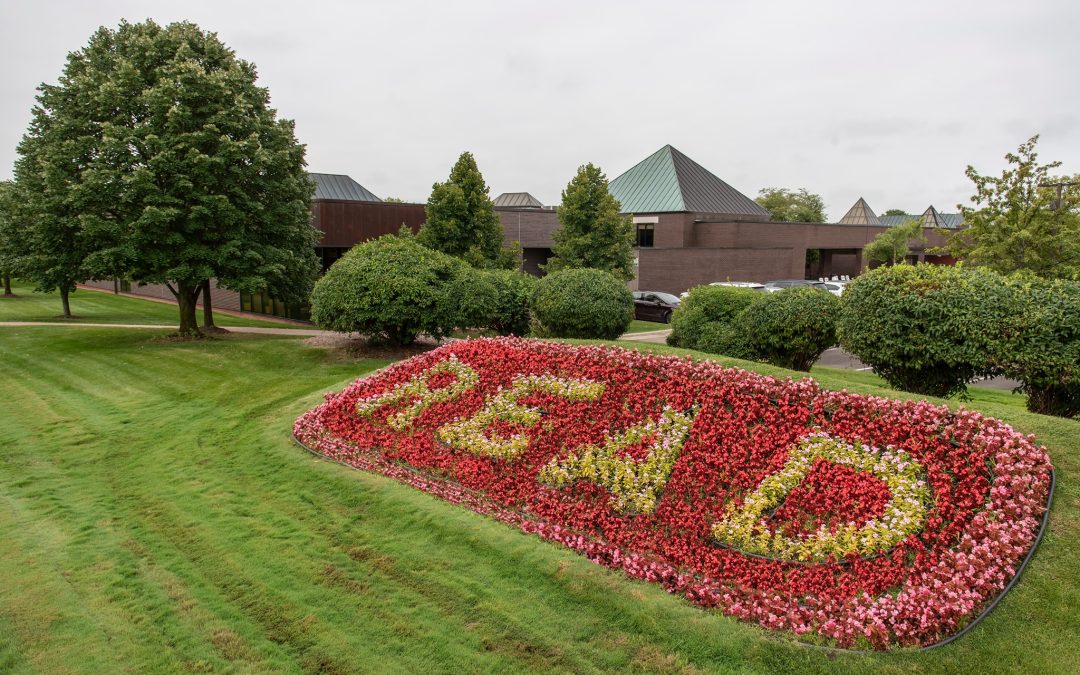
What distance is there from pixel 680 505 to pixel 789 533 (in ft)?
3.68

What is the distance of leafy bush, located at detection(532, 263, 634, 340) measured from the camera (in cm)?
1605

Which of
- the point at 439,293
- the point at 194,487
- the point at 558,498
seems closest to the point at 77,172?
the point at 439,293

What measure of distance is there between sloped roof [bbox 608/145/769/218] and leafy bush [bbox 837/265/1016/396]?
3921 cm

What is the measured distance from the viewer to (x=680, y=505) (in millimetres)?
7133

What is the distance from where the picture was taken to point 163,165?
17688 millimetres

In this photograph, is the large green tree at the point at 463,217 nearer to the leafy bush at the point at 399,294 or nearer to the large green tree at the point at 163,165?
the large green tree at the point at 163,165

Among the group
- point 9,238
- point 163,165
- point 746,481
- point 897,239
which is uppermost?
point 897,239

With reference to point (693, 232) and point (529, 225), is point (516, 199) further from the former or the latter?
point (529, 225)

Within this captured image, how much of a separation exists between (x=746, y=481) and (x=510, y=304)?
11146mm

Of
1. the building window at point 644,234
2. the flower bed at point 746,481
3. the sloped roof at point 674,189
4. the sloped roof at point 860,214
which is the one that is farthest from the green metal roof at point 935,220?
the flower bed at point 746,481

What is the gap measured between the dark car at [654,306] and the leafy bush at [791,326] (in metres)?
18.3

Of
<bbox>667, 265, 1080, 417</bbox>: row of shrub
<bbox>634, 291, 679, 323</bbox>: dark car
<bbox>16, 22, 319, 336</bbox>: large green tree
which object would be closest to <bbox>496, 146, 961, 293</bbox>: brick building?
<bbox>634, 291, 679, 323</bbox>: dark car

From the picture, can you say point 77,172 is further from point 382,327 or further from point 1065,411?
point 1065,411

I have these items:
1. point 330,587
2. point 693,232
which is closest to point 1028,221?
point 330,587
